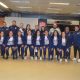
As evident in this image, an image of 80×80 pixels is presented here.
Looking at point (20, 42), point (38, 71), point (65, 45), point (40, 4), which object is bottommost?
point (38, 71)

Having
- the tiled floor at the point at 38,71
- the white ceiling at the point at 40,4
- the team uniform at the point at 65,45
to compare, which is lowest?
the tiled floor at the point at 38,71

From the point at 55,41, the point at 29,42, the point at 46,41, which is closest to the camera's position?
the point at 55,41

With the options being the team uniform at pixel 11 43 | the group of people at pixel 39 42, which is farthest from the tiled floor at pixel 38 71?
the team uniform at pixel 11 43

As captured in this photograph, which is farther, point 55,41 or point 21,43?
point 21,43

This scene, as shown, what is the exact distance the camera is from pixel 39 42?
36.3 feet

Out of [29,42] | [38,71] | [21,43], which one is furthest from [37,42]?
[38,71]

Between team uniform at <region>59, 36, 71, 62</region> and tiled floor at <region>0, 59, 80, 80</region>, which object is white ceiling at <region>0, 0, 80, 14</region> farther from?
tiled floor at <region>0, 59, 80, 80</region>

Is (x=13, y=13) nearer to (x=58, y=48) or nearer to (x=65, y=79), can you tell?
(x=58, y=48)

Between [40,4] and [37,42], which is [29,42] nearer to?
[37,42]

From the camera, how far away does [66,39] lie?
35.7ft

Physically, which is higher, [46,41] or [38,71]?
[46,41]

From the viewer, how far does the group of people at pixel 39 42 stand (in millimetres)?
10883

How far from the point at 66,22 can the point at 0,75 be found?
770 inches

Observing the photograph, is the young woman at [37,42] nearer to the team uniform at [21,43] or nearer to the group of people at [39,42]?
the group of people at [39,42]
